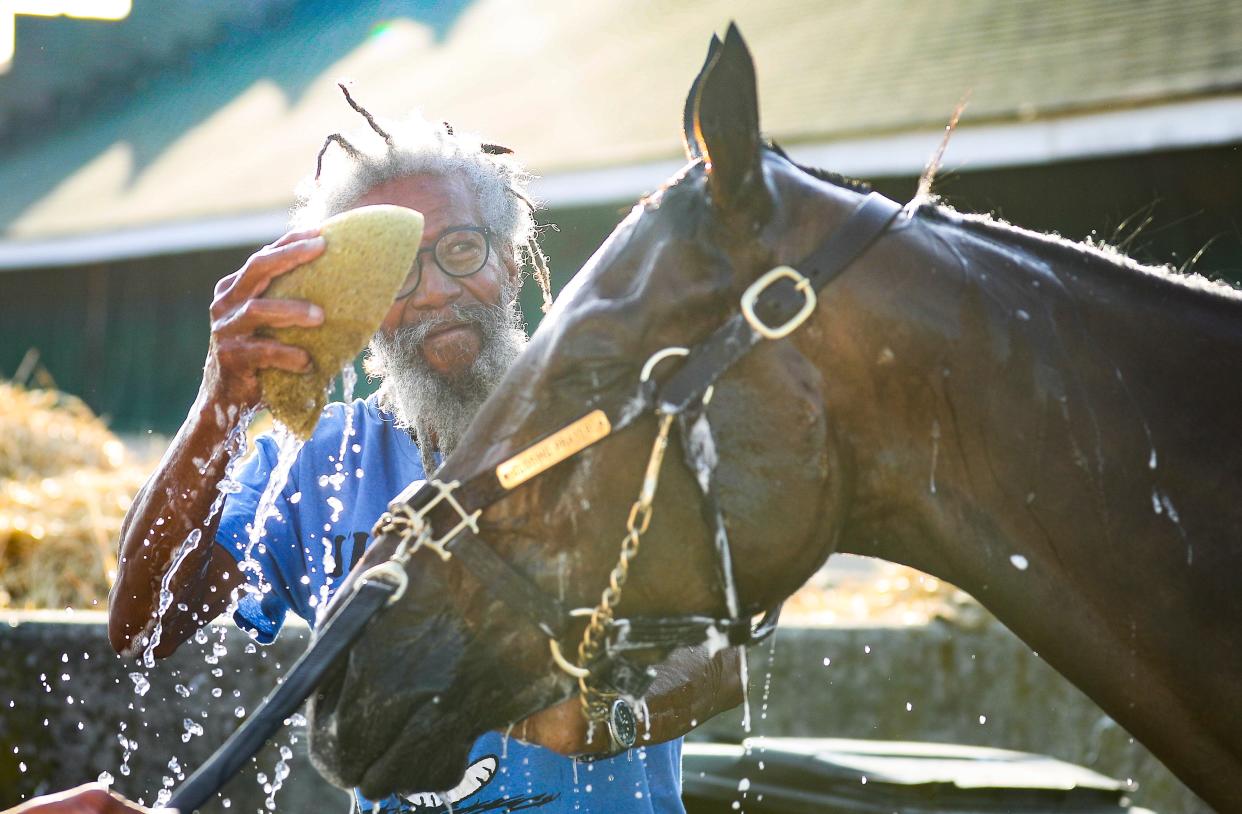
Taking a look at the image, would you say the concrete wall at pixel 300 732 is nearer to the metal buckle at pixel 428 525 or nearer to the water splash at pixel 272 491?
the water splash at pixel 272 491

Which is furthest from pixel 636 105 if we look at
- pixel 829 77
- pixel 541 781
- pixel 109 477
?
pixel 541 781

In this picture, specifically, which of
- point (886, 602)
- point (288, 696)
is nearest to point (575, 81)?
point (886, 602)

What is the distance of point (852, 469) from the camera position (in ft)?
5.80

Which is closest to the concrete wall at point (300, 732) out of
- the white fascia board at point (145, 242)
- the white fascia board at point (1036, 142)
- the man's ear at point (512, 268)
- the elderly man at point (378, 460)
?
the elderly man at point (378, 460)

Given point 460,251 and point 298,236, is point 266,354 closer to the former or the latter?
point 298,236

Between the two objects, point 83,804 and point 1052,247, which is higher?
point 1052,247

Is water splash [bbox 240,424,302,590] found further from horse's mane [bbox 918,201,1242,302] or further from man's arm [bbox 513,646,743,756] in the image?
horse's mane [bbox 918,201,1242,302]

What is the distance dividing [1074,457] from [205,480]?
5.46 feet

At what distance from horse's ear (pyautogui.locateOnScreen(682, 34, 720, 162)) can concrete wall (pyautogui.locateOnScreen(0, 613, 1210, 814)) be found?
2271 millimetres

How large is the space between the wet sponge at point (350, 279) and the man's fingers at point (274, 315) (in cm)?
2

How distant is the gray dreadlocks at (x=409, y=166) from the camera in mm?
3127

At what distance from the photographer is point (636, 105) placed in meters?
10.3

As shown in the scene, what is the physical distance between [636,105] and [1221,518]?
29.7 feet

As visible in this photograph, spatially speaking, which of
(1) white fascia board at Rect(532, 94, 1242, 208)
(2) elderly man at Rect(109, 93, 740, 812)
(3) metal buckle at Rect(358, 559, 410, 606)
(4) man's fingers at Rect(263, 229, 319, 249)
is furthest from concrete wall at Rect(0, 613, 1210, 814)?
(1) white fascia board at Rect(532, 94, 1242, 208)
